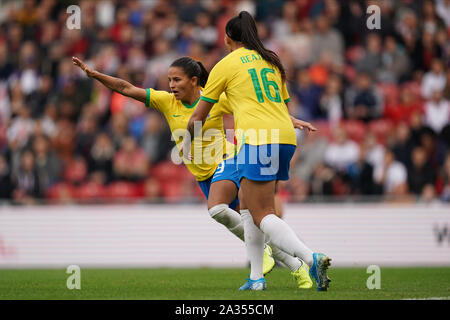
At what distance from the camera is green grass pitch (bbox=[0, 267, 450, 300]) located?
6.92 m

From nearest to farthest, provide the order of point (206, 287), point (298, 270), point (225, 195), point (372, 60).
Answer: point (298, 270) < point (206, 287) < point (225, 195) < point (372, 60)

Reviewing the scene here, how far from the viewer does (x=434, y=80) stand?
632 inches

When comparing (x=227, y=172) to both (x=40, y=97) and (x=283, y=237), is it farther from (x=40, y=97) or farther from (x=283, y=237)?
(x=40, y=97)

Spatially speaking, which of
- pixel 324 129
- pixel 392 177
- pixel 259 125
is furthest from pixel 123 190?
pixel 259 125

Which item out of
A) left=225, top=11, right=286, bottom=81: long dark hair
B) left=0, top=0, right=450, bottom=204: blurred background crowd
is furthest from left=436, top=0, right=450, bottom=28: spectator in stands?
left=225, top=11, right=286, bottom=81: long dark hair

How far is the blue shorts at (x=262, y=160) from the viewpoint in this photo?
22.9 feet

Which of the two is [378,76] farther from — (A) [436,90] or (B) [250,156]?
(B) [250,156]

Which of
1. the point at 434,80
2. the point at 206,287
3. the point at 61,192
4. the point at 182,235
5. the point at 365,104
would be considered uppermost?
the point at 434,80

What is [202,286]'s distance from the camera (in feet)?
27.5

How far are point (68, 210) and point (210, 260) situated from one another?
104 inches

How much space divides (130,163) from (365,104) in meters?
4.57

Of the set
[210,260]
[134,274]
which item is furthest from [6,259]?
[134,274]

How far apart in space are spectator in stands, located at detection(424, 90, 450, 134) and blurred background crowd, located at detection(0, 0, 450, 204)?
0.08ft

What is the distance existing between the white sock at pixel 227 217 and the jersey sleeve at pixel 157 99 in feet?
3.83
